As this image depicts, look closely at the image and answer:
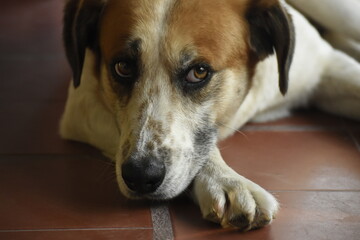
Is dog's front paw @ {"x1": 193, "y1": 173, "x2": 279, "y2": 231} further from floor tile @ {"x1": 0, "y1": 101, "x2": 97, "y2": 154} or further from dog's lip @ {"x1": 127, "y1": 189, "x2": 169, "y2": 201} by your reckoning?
floor tile @ {"x1": 0, "y1": 101, "x2": 97, "y2": 154}

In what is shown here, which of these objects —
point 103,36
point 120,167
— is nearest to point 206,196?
point 120,167

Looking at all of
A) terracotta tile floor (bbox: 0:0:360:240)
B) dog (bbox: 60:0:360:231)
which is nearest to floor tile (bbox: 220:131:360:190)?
terracotta tile floor (bbox: 0:0:360:240)

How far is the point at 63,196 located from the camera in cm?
183

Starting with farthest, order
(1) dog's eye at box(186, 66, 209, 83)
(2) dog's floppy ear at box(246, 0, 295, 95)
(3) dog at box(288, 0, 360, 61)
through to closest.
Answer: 1. (3) dog at box(288, 0, 360, 61)
2. (2) dog's floppy ear at box(246, 0, 295, 95)
3. (1) dog's eye at box(186, 66, 209, 83)

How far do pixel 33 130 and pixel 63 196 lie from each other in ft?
1.36

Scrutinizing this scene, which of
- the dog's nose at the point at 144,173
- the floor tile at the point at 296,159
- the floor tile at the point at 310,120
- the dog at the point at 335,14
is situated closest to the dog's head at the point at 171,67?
the dog's nose at the point at 144,173

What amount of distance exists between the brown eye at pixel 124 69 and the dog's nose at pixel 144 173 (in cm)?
23

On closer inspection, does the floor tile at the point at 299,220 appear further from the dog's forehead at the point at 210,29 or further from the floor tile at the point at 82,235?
the dog's forehead at the point at 210,29

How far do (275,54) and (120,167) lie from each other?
23.3 inches

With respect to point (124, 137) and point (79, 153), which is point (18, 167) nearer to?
point (79, 153)

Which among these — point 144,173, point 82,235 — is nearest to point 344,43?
point 144,173

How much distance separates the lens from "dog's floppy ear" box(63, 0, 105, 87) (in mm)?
1855

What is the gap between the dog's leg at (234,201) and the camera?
1.67 m

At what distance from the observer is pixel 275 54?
79.2 inches
